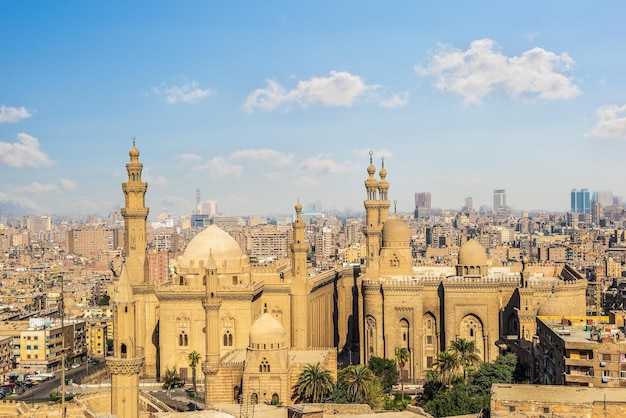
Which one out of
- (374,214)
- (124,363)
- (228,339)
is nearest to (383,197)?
(374,214)

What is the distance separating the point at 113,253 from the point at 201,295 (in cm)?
10541

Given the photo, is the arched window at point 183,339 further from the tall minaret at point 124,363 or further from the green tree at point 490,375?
the green tree at point 490,375

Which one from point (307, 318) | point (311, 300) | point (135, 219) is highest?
point (135, 219)

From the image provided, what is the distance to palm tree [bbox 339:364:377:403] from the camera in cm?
3828

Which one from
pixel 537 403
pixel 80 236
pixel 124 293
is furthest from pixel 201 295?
pixel 80 236

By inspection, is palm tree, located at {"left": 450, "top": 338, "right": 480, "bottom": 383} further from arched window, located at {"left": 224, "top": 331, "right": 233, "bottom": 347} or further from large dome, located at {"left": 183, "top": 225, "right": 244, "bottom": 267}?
large dome, located at {"left": 183, "top": 225, "right": 244, "bottom": 267}

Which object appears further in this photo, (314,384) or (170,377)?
(170,377)

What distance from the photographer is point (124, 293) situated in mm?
32281

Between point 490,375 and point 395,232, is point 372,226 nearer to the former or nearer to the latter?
point 395,232

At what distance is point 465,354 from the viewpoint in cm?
4272

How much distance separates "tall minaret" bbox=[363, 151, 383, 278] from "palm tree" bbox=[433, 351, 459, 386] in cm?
970

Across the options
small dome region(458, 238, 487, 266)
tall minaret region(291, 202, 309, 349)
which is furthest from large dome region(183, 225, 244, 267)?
small dome region(458, 238, 487, 266)

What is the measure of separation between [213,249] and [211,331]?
884 centimetres

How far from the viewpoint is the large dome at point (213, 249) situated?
48656mm
